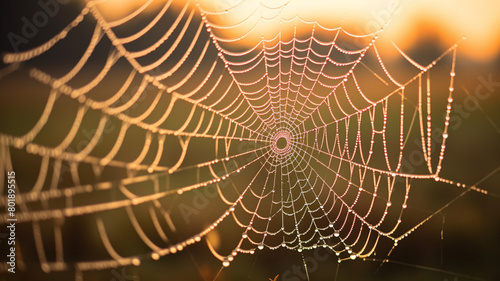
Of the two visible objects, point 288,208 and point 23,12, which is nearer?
point 23,12

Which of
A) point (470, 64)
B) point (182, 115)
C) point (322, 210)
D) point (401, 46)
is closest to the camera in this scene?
point (401, 46)

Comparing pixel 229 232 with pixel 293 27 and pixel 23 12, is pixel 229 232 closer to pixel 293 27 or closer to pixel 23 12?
pixel 293 27

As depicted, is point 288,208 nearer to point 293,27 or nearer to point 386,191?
point 386,191

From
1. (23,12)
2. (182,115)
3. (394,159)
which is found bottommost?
(394,159)

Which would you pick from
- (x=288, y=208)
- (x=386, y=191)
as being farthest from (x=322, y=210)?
(x=386, y=191)

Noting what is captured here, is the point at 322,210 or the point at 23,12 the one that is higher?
the point at 23,12

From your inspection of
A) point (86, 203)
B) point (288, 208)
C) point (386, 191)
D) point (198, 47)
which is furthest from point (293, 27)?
point (86, 203)

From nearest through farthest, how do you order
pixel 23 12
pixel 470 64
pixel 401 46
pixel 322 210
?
pixel 23 12 → pixel 401 46 → pixel 322 210 → pixel 470 64

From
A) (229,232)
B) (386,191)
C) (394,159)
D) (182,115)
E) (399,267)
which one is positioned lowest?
(399,267)

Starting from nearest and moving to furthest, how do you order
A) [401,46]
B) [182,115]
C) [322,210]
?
[401,46], [322,210], [182,115]
